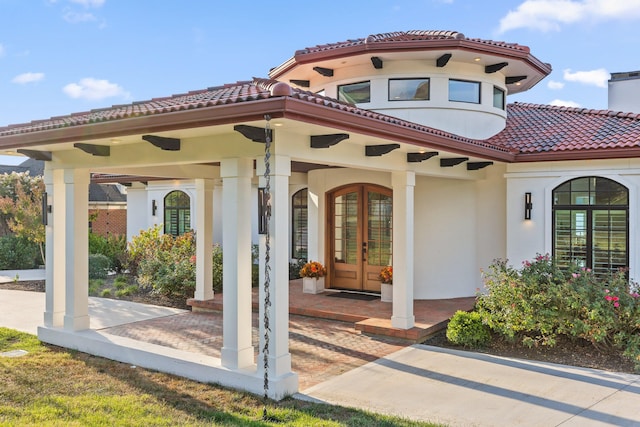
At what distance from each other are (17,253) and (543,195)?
1747 centimetres

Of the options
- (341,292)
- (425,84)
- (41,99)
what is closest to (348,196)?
(341,292)

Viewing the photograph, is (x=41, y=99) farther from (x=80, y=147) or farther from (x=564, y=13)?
(x=564, y=13)

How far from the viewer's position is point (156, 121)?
604 centimetres

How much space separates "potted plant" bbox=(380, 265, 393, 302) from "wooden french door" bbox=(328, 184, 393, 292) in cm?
56

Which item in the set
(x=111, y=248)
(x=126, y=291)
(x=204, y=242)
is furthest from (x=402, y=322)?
(x=111, y=248)

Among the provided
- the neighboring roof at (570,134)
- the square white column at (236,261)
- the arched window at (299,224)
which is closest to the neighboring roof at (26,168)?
the arched window at (299,224)

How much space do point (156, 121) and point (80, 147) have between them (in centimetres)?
255

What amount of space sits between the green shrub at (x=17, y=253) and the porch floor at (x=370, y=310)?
10.5m

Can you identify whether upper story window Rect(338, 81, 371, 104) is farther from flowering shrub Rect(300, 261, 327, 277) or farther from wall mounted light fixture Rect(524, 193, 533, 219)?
wall mounted light fixture Rect(524, 193, 533, 219)

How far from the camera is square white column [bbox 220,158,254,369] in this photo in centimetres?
659

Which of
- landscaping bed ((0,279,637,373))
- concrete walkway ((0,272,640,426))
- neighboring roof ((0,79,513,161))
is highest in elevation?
neighboring roof ((0,79,513,161))

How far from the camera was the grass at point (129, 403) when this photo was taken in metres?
5.38

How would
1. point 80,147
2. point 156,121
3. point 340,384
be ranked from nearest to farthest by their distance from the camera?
point 156,121 → point 340,384 → point 80,147

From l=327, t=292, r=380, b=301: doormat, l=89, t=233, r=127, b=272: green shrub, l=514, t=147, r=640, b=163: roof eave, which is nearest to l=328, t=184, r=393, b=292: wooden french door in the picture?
l=327, t=292, r=380, b=301: doormat
